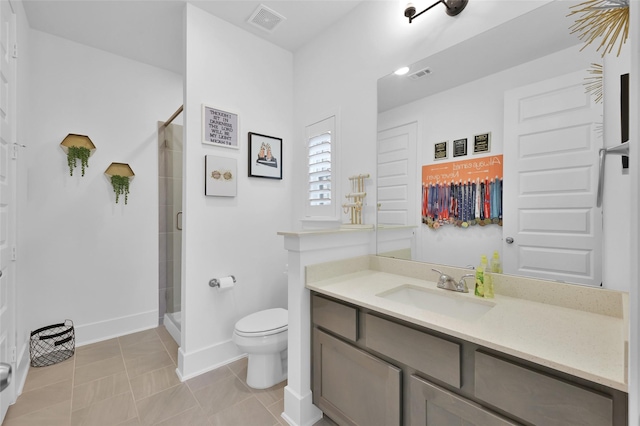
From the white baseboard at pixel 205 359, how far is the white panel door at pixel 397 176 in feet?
5.26

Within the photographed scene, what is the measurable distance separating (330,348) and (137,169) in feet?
8.76

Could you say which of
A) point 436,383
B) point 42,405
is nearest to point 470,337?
point 436,383

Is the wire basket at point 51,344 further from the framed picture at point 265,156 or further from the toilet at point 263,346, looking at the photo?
the framed picture at point 265,156

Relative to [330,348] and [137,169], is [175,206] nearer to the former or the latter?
[137,169]

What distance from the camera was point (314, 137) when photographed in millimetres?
2512

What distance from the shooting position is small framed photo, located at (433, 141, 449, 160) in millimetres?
1635

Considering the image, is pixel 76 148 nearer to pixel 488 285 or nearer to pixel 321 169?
pixel 321 169

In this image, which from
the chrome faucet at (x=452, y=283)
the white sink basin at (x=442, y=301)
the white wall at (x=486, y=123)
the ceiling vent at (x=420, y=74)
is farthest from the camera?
the ceiling vent at (x=420, y=74)

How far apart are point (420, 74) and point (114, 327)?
3.47m

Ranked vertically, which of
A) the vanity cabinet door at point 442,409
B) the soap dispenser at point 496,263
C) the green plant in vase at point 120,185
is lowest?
the vanity cabinet door at point 442,409

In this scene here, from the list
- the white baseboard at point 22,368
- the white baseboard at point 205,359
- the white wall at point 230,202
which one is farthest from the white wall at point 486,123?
the white baseboard at point 22,368

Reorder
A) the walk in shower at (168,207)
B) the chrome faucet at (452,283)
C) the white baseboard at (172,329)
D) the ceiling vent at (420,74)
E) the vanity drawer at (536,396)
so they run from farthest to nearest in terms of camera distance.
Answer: the walk in shower at (168,207) → the white baseboard at (172,329) → the ceiling vent at (420,74) → the chrome faucet at (452,283) → the vanity drawer at (536,396)

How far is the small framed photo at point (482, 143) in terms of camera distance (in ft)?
4.82

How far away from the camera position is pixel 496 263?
4.76 feet
